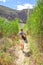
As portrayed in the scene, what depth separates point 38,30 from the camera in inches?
272

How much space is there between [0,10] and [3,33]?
33.6 feet

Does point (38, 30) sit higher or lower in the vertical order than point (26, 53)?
higher

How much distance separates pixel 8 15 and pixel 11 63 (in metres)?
15.8

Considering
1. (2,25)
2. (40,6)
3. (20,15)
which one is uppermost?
(40,6)

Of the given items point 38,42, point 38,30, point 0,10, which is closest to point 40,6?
point 38,30

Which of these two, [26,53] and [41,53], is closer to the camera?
[41,53]

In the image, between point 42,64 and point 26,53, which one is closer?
point 42,64

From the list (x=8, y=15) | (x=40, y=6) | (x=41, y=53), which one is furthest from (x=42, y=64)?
(x=8, y=15)

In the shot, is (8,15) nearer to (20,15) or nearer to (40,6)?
(20,15)

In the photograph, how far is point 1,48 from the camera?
27.6ft

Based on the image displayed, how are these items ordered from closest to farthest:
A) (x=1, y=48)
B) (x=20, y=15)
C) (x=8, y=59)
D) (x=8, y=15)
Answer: (x=8, y=59) < (x=1, y=48) < (x=8, y=15) < (x=20, y=15)

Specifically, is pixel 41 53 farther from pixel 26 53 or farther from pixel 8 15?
pixel 8 15

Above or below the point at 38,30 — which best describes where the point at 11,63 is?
below

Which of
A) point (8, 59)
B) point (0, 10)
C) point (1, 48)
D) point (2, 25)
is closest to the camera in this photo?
point (8, 59)
